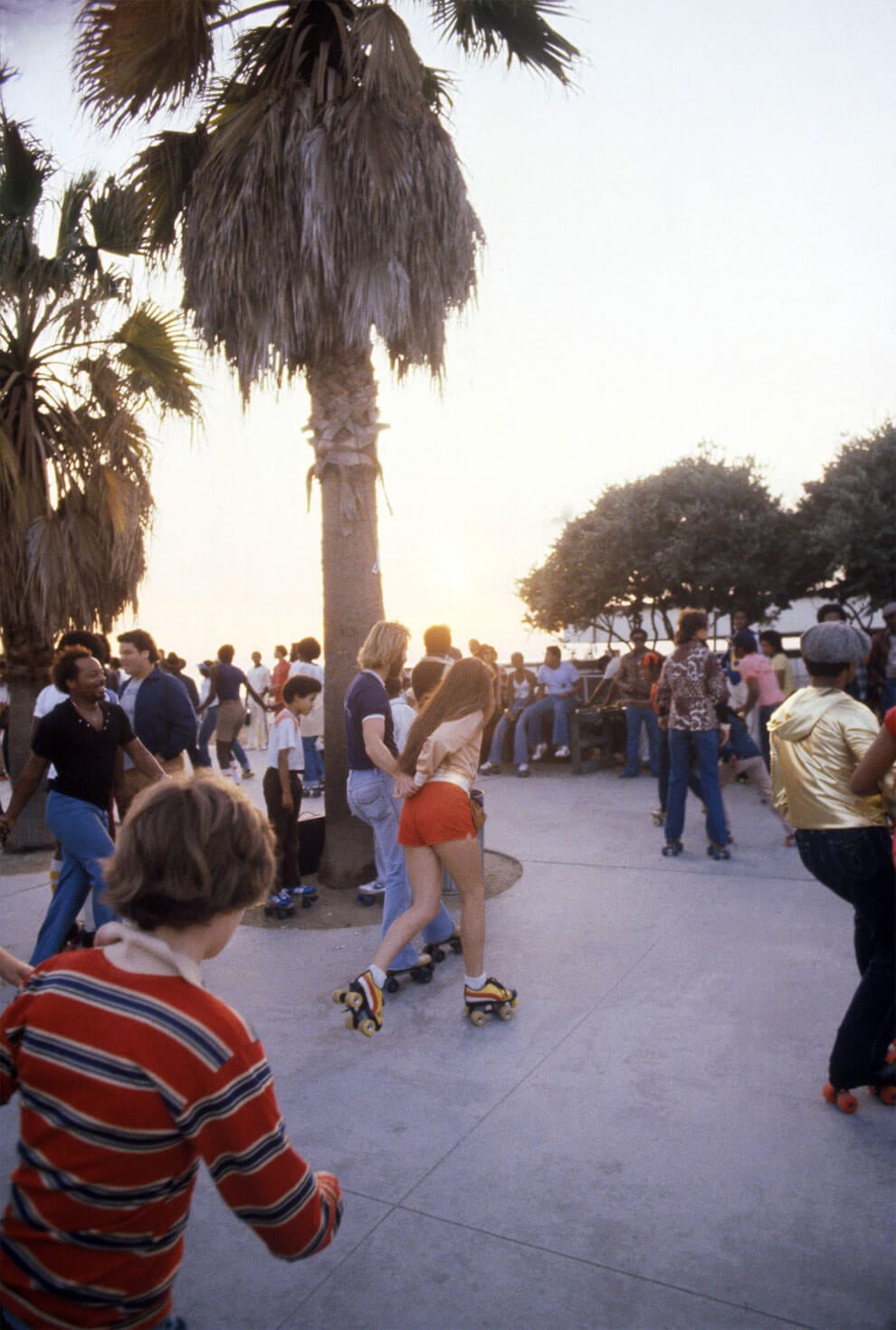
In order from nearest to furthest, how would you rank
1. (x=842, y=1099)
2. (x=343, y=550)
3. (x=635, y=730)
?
(x=842, y=1099), (x=343, y=550), (x=635, y=730)

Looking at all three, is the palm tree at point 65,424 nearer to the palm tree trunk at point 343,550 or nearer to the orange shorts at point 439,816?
the palm tree trunk at point 343,550

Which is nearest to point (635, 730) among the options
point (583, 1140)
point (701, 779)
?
point (701, 779)

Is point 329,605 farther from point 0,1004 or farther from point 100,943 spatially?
point 100,943

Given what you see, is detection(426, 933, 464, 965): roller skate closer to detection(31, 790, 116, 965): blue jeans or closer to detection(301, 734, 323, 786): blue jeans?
detection(31, 790, 116, 965): blue jeans

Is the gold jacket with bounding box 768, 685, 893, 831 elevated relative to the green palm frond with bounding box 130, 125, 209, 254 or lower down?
lower down

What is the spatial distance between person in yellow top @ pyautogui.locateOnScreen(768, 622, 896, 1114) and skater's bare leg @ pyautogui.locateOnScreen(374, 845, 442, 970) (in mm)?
1670

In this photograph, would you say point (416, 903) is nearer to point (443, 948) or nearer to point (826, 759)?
point (443, 948)

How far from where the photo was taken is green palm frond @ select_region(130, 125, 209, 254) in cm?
716

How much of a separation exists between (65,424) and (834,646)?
302 inches

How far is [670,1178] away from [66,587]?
7.44m

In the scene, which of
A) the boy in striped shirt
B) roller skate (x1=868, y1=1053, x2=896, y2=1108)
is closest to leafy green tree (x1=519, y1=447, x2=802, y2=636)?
roller skate (x1=868, y1=1053, x2=896, y2=1108)

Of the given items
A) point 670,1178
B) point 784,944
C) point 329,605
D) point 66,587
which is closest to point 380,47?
point 329,605

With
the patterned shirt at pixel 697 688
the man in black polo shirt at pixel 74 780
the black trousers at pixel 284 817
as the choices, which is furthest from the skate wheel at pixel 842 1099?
the patterned shirt at pixel 697 688

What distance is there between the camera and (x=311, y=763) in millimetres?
11641
